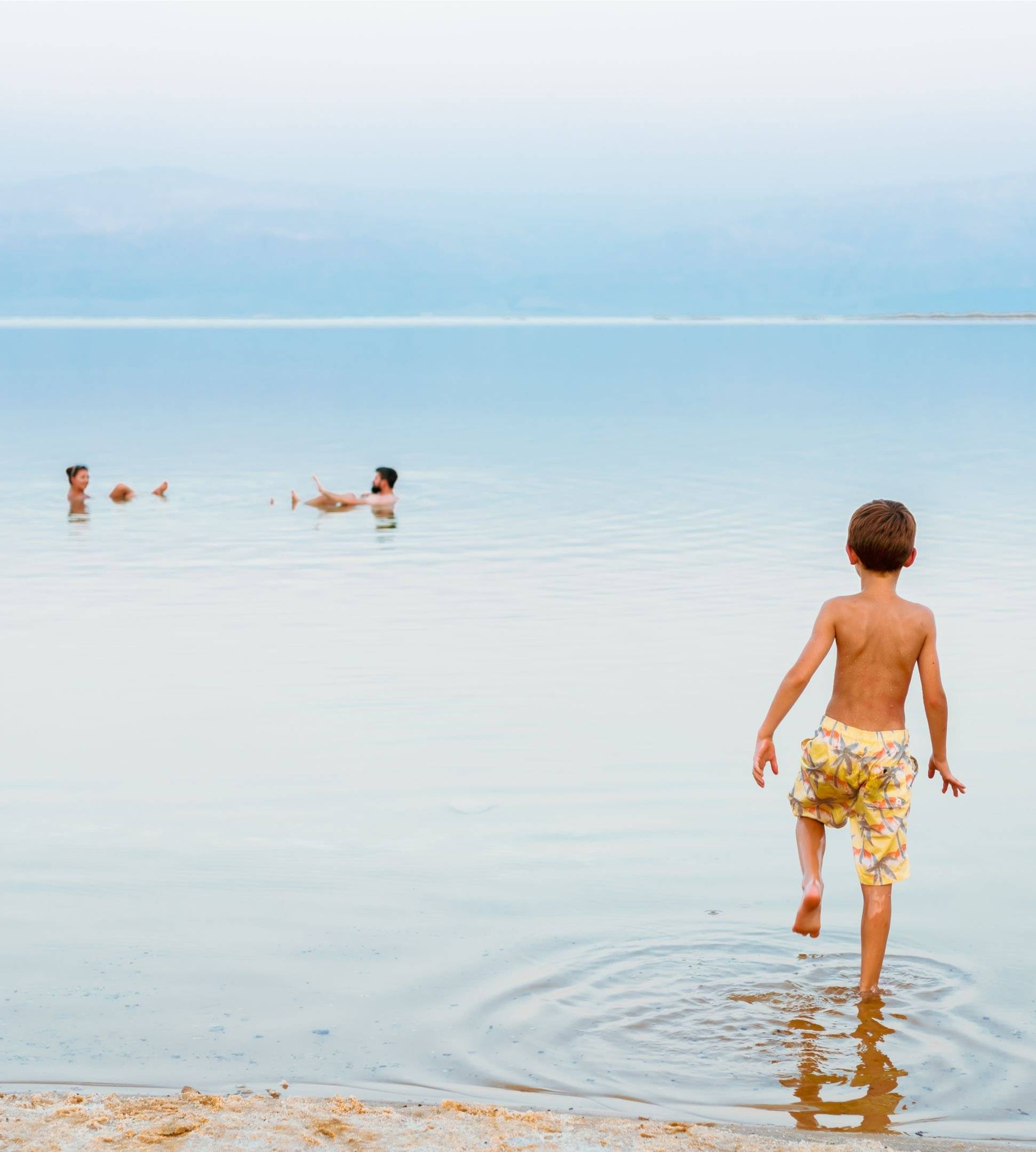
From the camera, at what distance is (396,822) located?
314 inches

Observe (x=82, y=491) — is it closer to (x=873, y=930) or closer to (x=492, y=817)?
(x=492, y=817)

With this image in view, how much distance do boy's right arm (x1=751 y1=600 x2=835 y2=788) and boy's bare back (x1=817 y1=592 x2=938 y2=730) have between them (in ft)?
0.04

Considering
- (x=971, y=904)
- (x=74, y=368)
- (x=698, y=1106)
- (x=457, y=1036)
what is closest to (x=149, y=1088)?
(x=457, y=1036)

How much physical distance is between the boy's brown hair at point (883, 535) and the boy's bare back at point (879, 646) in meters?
0.13

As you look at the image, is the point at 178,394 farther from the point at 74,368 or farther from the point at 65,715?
the point at 65,715

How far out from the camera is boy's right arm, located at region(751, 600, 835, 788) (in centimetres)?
559

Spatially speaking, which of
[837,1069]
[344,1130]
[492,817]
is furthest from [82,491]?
[344,1130]

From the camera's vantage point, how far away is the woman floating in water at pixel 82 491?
22.4 metres

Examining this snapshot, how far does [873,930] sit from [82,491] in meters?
18.9

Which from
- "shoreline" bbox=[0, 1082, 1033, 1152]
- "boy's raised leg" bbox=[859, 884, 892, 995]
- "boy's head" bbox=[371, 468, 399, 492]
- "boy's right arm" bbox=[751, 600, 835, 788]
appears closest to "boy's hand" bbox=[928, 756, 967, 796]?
"boy's raised leg" bbox=[859, 884, 892, 995]

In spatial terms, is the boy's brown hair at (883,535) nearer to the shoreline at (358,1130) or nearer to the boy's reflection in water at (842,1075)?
the boy's reflection in water at (842,1075)

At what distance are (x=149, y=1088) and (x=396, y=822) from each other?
3038 mm

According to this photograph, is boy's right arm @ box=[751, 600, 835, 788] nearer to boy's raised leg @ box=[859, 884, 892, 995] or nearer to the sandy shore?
boy's raised leg @ box=[859, 884, 892, 995]

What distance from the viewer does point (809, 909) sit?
5504 mm
